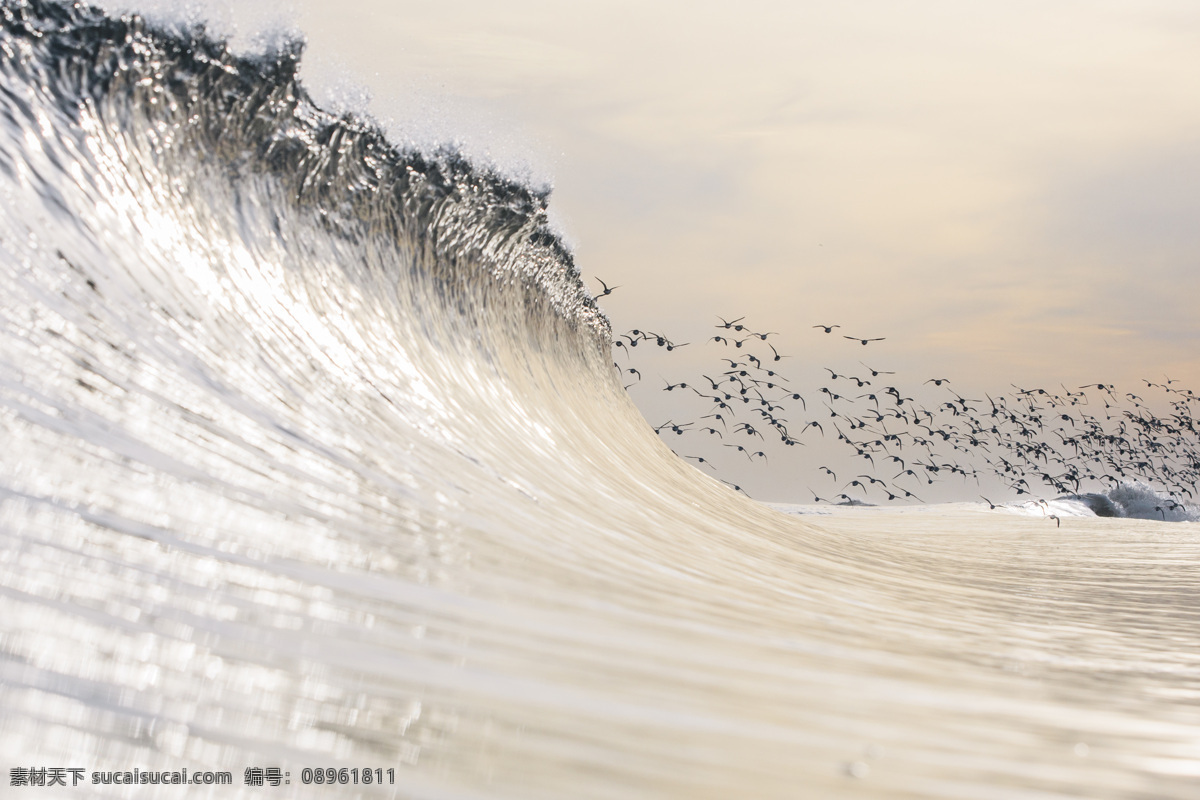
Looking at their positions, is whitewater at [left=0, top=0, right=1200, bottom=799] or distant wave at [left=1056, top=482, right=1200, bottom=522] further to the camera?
distant wave at [left=1056, top=482, right=1200, bottom=522]

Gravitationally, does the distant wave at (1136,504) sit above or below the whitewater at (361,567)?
above

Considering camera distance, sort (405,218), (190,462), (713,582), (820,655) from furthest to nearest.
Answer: (405,218) → (713,582) → (190,462) → (820,655)

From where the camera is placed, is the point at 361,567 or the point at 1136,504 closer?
the point at 361,567

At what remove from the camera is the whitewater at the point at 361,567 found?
140 cm

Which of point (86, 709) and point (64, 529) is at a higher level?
point (64, 529)

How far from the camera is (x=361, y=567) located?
1.96m

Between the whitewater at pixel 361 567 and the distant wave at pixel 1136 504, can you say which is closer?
the whitewater at pixel 361 567

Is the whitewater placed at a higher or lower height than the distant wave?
lower

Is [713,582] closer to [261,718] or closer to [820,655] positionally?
[820,655]

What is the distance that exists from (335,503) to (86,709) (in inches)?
38.9

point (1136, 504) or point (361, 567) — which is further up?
point (1136, 504)

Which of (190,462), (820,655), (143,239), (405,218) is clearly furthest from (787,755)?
(405,218)

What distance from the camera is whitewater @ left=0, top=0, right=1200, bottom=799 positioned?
1.40 meters

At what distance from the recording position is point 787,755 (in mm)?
1450
